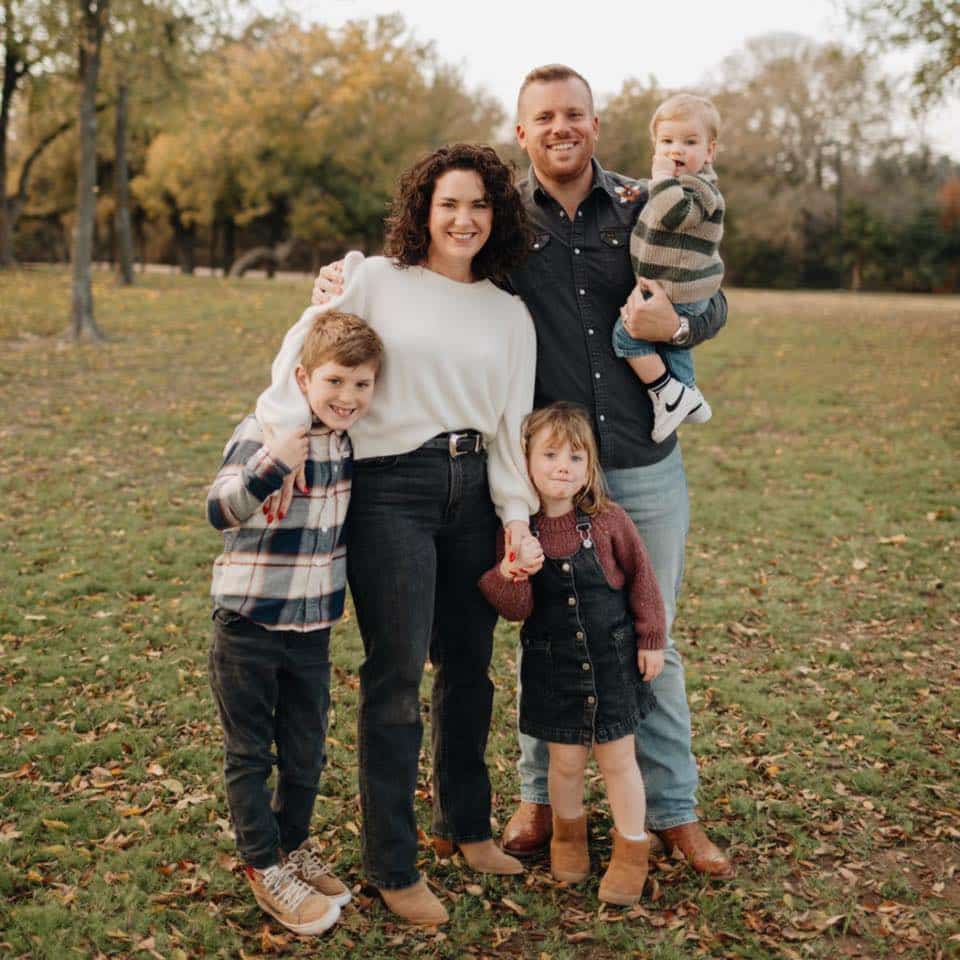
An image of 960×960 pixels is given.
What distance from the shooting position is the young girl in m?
3.17

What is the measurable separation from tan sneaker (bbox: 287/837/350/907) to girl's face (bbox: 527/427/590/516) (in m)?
1.46

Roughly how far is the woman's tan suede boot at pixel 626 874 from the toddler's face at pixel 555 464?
3.93 ft

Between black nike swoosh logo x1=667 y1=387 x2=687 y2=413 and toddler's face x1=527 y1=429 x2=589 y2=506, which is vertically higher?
black nike swoosh logo x1=667 y1=387 x2=687 y2=413

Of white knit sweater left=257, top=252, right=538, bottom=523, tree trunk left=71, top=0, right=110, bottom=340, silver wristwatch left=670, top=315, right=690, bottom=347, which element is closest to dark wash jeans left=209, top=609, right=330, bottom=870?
white knit sweater left=257, top=252, right=538, bottom=523

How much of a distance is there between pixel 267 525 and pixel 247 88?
98.8 feet

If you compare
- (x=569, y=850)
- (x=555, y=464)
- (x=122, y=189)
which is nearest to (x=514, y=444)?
(x=555, y=464)

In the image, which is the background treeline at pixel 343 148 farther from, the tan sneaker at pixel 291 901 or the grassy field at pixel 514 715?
the tan sneaker at pixel 291 901

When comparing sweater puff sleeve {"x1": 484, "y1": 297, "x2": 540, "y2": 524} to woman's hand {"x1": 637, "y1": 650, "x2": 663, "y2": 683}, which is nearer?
sweater puff sleeve {"x1": 484, "y1": 297, "x2": 540, "y2": 524}

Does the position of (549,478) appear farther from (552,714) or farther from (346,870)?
(346,870)

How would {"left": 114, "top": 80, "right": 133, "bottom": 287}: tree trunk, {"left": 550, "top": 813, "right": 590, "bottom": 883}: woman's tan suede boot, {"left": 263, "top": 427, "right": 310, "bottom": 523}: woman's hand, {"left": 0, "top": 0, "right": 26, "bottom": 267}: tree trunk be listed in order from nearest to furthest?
1. {"left": 263, "top": 427, "right": 310, "bottom": 523}: woman's hand
2. {"left": 550, "top": 813, "right": 590, "bottom": 883}: woman's tan suede boot
3. {"left": 114, "top": 80, "right": 133, "bottom": 287}: tree trunk
4. {"left": 0, "top": 0, "right": 26, "bottom": 267}: tree trunk

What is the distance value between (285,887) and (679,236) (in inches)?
95.1

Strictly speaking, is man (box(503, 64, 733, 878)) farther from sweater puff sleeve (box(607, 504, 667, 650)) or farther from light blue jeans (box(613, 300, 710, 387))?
sweater puff sleeve (box(607, 504, 667, 650))

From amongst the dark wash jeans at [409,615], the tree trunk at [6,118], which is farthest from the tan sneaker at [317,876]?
the tree trunk at [6,118]

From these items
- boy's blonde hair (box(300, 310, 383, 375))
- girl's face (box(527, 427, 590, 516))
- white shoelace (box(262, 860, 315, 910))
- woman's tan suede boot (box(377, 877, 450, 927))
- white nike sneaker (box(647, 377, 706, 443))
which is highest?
boy's blonde hair (box(300, 310, 383, 375))
